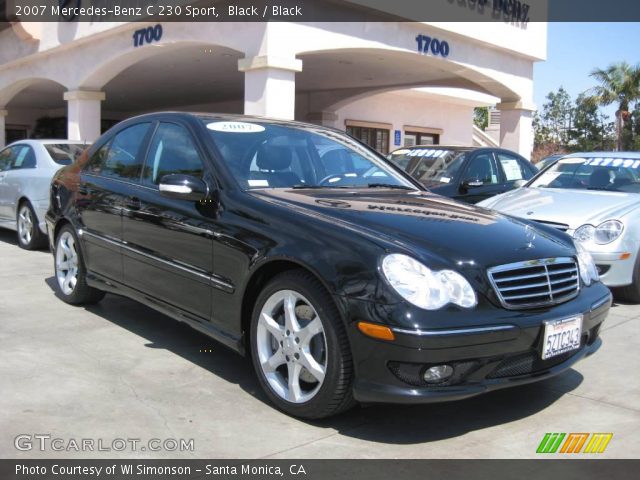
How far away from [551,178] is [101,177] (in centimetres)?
490

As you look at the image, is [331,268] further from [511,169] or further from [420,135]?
[420,135]

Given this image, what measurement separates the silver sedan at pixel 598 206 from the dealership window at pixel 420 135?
57.2 feet

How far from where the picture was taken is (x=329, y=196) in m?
3.97

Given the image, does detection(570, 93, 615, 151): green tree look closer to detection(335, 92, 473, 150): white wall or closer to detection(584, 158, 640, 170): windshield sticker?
detection(335, 92, 473, 150): white wall

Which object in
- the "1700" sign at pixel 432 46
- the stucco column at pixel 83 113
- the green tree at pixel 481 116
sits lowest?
the stucco column at pixel 83 113

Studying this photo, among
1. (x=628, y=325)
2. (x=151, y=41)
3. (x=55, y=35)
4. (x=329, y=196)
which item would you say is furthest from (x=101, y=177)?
(x=55, y=35)

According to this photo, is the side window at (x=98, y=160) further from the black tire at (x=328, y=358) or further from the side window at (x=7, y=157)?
the side window at (x=7, y=157)

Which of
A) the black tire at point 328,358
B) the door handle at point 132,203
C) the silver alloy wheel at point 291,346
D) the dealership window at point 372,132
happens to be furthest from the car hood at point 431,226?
the dealership window at point 372,132

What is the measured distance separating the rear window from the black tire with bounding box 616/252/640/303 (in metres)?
6.60

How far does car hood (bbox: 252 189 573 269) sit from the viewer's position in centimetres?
325

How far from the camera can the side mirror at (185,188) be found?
3920 millimetres

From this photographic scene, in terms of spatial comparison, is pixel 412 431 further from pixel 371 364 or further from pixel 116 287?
pixel 116 287
